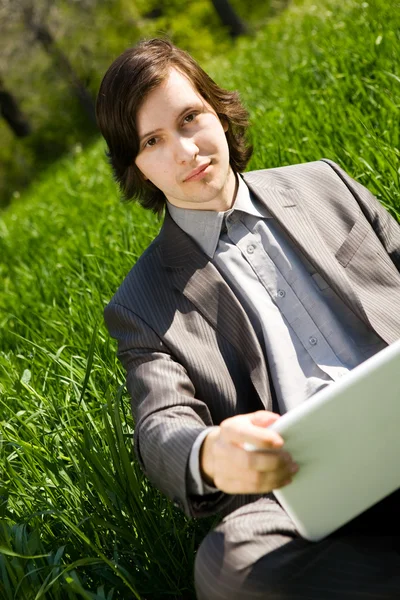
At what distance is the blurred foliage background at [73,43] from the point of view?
21.5 meters

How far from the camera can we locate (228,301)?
74.8 inches

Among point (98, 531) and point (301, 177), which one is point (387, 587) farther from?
point (301, 177)

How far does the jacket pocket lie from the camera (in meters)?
1.99

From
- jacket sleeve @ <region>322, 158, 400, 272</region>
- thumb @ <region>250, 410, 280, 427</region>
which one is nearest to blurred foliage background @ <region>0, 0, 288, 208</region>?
jacket sleeve @ <region>322, 158, 400, 272</region>

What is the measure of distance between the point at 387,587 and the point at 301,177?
1032 millimetres

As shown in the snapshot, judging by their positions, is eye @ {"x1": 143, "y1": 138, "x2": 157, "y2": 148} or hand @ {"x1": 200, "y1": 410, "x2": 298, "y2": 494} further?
eye @ {"x1": 143, "y1": 138, "x2": 157, "y2": 148}

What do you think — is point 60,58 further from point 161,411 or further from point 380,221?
point 161,411

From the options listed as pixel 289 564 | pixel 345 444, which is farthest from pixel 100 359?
pixel 345 444

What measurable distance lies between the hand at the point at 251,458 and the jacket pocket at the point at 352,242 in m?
0.67

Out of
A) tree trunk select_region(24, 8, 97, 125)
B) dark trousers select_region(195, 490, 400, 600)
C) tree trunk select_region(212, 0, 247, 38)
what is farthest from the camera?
tree trunk select_region(24, 8, 97, 125)

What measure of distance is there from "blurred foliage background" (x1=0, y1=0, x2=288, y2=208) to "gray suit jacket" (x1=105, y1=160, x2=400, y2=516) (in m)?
19.2

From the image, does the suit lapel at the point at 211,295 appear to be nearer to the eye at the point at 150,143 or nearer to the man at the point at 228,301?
the man at the point at 228,301

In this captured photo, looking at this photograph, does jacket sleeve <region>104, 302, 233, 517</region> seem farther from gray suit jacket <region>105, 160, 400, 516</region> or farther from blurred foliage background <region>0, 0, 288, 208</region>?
blurred foliage background <region>0, 0, 288, 208</region>

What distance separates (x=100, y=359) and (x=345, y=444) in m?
1.41
